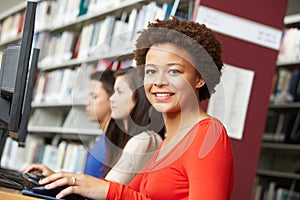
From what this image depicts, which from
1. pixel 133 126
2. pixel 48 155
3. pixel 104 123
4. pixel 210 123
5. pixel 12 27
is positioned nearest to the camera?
pixel 210 123

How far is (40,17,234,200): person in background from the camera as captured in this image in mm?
1638

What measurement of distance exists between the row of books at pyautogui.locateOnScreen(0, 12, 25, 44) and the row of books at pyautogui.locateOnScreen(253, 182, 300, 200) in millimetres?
3103

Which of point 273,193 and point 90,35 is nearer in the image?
point 273,193

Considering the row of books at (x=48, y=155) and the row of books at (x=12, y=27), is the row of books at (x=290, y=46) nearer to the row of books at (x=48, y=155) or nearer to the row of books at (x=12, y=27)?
the row of books at (x=48, y=155)

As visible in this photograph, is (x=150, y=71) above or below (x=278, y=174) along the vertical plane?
above

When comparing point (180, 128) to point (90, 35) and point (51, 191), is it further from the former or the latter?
point (90, 35)

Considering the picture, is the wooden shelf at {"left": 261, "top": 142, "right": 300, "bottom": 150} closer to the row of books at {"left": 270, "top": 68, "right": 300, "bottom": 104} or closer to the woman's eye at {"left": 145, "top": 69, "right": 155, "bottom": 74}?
the row of books at {"left": 270, "top": 68, "right": 300, "bottom": 104}

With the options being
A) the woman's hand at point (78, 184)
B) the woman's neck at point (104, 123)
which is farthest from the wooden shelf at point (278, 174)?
Answer: the woman's hand at point (78, 184)

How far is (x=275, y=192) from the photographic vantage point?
15.3 feet

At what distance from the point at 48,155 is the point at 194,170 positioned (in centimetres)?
377

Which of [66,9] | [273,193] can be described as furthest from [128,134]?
[66,9]

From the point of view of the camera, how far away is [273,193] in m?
4.67

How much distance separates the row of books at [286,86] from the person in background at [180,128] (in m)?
2.83

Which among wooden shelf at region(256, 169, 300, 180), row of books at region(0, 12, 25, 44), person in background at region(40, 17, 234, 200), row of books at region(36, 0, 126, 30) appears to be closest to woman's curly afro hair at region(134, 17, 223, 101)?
person in background at region(40, 17, 234, 200)
